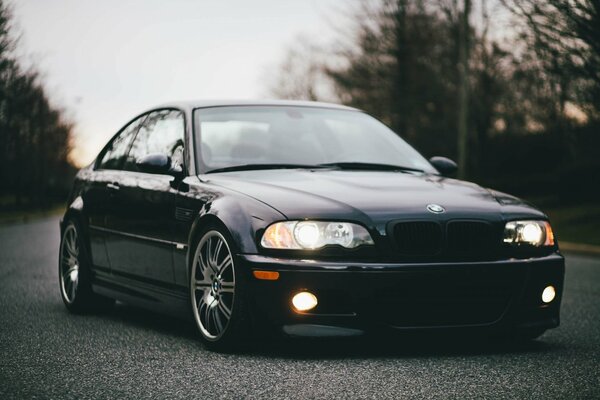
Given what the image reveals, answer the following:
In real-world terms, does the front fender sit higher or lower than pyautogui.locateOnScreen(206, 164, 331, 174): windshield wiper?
lower

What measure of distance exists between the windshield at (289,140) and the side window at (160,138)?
7.6 inches

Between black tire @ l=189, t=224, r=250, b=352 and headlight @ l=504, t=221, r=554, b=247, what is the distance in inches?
57.3

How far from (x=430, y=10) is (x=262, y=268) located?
102ft

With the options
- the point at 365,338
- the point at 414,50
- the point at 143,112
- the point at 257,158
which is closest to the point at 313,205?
the point at 365,338

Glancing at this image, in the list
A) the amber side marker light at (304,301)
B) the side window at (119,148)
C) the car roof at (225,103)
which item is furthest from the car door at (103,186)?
the amber side marker light at (304,301)

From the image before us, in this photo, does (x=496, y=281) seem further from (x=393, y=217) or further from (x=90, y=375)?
(x=90, y=375)

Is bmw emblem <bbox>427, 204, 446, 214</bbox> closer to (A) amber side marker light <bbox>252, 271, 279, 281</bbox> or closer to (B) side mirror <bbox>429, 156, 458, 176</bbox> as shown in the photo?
(A) amber side marker light <bbox>252, 271, 279, 281</bbox>

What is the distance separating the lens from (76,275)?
787 centimetres

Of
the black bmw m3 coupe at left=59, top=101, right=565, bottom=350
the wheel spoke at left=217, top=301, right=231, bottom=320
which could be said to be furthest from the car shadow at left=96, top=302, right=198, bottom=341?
the wheel spoke at left=217, top=301, right=231, bottom=320

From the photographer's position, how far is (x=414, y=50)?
115ft

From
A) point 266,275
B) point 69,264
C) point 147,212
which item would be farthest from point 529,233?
point 69,264

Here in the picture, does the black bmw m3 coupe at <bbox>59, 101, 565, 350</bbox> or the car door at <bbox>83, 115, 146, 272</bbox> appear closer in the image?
the black bmw m3 coupe at <bbox>59, 101, 565, 350</bbox>

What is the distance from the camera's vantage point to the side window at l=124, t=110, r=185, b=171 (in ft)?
22.7

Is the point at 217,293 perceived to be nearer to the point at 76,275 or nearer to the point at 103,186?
the point at 103,186
